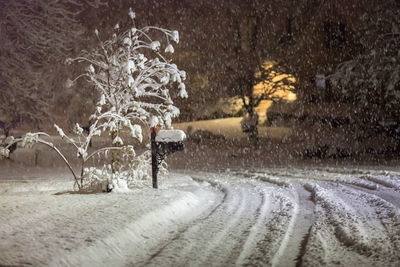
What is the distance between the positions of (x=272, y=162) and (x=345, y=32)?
1686 centimetres

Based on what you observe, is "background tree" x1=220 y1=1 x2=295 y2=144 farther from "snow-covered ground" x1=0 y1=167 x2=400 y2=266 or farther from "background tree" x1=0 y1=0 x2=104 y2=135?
"snow-covered ground" x1=0 y1=167 x2=400 y2=266

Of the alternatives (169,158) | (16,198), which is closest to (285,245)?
(16,198)

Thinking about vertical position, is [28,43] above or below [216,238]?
above

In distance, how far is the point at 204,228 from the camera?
7152mm

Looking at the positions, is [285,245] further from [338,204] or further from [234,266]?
[338,204]

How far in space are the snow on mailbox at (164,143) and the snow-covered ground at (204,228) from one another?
3.41 ft

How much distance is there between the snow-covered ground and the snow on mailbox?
40.9 inches

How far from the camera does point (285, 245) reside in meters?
6.05

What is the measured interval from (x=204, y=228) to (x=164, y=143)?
12.9ft

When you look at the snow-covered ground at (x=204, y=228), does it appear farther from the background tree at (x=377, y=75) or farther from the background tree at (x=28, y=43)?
the background tree at (x=377, y=75)

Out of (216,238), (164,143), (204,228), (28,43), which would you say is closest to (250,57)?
(28,43)

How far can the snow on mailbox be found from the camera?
10680mm

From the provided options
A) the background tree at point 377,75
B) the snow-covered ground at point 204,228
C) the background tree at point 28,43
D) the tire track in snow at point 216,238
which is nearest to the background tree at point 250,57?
the background tree at point 377,75

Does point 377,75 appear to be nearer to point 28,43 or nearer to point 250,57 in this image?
point 250,57
